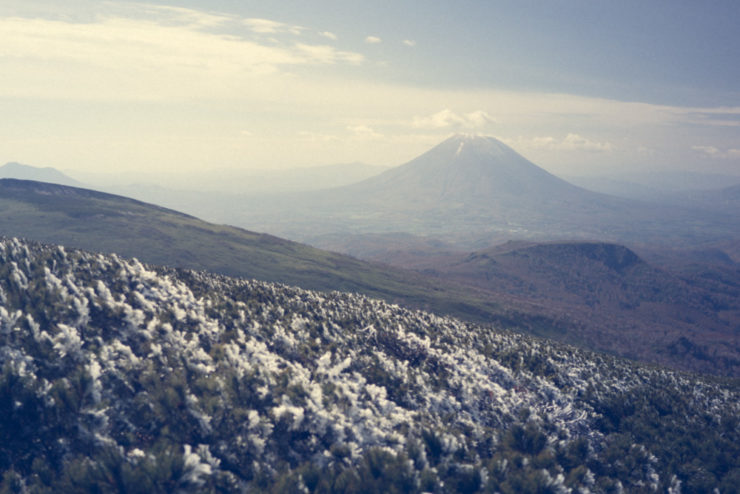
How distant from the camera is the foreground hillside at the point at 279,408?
2470 centimetres

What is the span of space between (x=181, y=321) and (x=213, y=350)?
704cm

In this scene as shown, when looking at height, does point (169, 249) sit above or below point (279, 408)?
below

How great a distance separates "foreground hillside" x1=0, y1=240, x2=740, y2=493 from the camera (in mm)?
24703

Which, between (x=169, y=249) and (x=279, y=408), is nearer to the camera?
(x=279, y=408)

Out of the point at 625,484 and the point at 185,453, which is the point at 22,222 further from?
the point at 625,484

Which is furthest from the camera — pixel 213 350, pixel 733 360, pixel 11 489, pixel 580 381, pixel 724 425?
pixel 733 360

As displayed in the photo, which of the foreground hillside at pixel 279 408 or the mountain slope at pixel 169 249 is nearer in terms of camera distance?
the foreground hillside at pixel 279 408

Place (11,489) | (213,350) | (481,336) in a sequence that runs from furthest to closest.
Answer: (481,336), (213,350), (11,489)

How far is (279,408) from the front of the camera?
29.6m

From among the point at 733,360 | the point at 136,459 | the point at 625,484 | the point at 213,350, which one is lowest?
the point at 733,360

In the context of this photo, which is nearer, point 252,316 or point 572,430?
point 572,430

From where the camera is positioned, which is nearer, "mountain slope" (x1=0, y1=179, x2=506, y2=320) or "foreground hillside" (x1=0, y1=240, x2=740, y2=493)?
"foreground hillside" (x1=0, y1=240, x2=740, y2=493)

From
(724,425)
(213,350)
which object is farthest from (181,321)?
(724,425)

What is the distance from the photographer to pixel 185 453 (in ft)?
76.9
